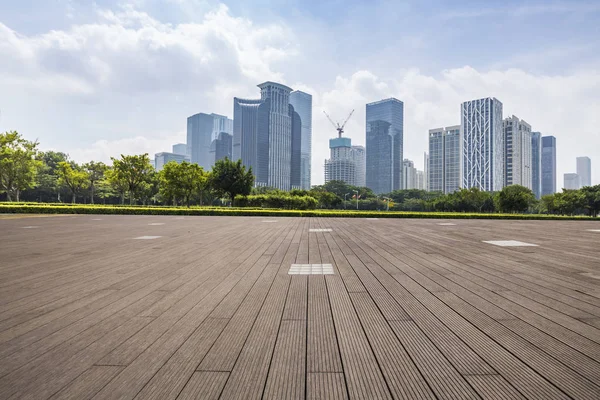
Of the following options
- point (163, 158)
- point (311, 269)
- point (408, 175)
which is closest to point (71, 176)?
point (311, 269)

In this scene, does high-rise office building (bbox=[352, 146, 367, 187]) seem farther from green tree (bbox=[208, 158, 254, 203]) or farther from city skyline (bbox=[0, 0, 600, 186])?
city skyline (bbox=[0, 0, 600, 186])

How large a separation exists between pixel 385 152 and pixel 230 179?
506 ft

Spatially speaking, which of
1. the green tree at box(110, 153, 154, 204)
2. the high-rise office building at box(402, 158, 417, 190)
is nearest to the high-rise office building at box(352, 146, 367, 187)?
the high-rise office building at box(402, 158, 417, 190)

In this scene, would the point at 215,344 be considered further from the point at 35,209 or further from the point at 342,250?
the point at 35,209

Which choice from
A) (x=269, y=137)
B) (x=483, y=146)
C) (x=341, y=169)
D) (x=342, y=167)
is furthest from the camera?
(x=342, y=167)

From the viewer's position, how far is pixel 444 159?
5443 inches

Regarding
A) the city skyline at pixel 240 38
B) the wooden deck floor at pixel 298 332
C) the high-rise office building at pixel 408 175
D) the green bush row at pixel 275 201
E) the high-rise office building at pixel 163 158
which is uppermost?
the high-rise office building at pixel 163 158

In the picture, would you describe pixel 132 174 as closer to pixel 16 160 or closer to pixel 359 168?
pixel 16 160

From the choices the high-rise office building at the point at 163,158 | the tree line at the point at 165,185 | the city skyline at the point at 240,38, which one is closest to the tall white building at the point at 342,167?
the high-rise office building at the point at 163,158

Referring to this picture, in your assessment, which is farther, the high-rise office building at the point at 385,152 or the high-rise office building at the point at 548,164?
the high-rise office building at the point at 548,164

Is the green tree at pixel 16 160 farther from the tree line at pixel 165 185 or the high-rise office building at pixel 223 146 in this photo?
the high-rise office building at pixel 223 146

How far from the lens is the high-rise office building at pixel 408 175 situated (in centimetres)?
17975

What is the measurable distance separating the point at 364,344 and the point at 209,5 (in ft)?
48.6

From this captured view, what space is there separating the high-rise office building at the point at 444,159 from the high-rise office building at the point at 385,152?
2902cm
